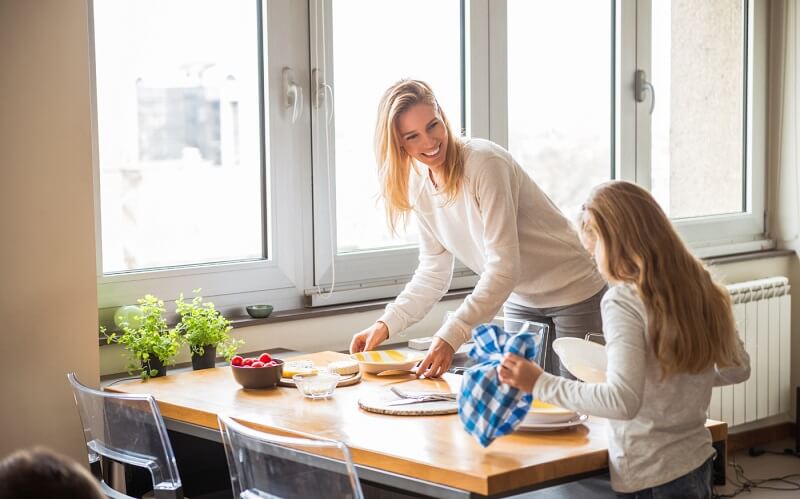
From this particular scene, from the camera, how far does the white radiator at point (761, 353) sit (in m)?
4.54

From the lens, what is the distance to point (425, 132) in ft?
8.91

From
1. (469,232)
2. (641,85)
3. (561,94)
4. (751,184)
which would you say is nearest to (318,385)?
(469,232)

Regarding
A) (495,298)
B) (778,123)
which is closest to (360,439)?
(495,298)

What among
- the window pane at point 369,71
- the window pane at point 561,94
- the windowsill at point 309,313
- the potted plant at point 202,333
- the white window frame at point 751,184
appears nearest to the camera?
the potted plant at point 202,333

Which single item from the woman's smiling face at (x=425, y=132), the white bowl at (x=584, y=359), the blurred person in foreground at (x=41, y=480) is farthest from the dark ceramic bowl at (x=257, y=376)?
the blurred person in foreground at (x=41, y=480)

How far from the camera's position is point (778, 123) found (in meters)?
4.96

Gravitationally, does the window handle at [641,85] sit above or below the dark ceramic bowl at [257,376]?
above

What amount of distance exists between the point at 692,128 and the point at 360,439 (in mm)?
3160

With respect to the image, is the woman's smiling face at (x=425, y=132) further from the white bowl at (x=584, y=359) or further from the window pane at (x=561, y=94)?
the window pane at (x=561, y=94)

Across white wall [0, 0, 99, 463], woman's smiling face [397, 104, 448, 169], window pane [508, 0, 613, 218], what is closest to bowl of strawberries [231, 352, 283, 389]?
white wall [0, 0, 99, 463]

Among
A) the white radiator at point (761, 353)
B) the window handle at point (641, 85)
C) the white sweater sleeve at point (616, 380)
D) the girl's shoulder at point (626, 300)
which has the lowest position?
the white radiator at point (761, 353)

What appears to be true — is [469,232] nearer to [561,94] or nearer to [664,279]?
[664,279]

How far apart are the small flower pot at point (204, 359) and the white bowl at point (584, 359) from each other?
44.3 inches

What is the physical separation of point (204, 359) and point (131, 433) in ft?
1.93
